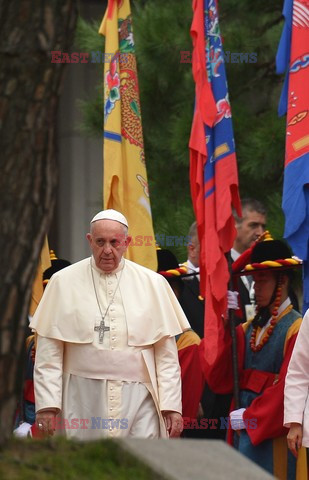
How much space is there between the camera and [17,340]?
3266 mm

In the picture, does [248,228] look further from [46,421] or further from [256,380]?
[46,421]

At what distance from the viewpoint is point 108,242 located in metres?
6.98

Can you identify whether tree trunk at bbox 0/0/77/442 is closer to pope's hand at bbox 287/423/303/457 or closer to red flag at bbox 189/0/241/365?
pope's hand at bbox 287/423/303/457

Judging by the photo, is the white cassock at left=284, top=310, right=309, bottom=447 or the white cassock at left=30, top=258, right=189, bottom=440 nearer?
the white cassock at left=284, top=310, right=309, bottom=447

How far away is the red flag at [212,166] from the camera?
7562 mm

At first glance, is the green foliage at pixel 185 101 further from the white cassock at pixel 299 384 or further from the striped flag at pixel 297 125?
the white cassock at pixel 299 384

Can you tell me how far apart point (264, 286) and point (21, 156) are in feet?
13.8

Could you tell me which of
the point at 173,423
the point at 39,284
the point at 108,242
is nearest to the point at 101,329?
the point at 108,242

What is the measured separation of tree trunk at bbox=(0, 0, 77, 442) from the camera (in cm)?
324

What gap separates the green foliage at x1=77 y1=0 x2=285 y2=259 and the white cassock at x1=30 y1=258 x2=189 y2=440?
10.6 feet

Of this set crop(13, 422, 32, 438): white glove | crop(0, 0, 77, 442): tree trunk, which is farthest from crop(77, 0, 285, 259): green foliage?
crop(0, 0, 77, 442): tree trunk

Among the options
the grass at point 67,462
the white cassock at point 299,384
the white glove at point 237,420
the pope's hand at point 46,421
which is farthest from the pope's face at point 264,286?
the grass at point 67,462

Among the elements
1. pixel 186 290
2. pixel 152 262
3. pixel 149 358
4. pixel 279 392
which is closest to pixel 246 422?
pixel 279 392

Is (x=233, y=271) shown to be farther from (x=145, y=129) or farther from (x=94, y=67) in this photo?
(x=94, y=67)
